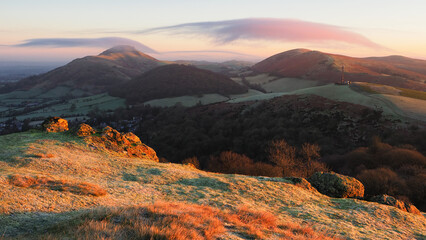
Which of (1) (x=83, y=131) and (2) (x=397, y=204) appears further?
(1) (x=83, y=131)

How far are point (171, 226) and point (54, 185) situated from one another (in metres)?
9.50

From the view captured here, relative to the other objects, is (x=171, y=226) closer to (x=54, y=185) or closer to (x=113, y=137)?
(x=54, y=185)

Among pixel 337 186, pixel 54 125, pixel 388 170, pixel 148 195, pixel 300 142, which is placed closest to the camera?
pixel 148 195

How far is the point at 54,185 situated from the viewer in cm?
1496

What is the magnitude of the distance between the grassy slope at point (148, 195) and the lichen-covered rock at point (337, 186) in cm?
213

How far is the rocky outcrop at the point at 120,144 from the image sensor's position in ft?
95.5

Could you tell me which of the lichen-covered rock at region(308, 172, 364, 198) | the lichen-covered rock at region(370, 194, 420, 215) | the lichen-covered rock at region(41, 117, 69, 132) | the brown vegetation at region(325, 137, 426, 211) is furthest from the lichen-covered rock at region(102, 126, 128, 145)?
the brown vegetation at region(325, 137, 426, 211)

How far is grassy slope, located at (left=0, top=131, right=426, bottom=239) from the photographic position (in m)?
12.3

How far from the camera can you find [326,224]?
16.2 metres

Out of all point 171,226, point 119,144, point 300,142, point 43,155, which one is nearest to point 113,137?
point 119,144

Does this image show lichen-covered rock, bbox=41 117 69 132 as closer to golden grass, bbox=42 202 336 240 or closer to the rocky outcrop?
the rocky outcrop

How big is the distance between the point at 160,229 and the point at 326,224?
12.0 metres

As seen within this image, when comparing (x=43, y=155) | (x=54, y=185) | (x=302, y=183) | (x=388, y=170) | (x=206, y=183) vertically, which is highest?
(x=54, y=185)

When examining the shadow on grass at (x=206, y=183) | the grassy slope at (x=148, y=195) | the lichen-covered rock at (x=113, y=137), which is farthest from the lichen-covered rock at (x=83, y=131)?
the shadow on grass at (x=206, y=183)
